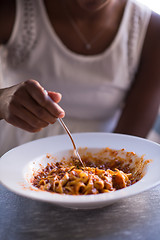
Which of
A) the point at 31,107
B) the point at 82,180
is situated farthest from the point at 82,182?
the point at 31,107

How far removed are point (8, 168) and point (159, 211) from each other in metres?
0.50

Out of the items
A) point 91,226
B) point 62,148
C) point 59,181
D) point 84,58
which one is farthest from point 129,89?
point 91,226

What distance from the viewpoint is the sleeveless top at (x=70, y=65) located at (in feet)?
5.70

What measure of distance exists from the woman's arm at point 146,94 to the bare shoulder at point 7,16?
34.2 inches

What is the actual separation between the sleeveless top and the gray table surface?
0.90 meters

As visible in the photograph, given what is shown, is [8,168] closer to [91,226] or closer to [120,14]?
[91,226]

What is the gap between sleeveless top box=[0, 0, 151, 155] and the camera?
1.74 m

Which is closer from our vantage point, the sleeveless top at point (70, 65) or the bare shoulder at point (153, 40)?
the sleeveless top at point (70, 65)

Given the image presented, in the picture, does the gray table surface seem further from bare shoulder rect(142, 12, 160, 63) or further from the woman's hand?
bare shoulder rect(142, 12, 160, 63)

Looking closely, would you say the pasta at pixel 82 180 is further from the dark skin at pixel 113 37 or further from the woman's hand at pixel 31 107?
the dark skin at pixel 113 37

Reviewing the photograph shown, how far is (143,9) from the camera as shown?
1890 millimetres

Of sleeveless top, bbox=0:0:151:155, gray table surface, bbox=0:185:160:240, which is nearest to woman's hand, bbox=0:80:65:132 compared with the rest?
gray table surface, bbox=0:185:160:240

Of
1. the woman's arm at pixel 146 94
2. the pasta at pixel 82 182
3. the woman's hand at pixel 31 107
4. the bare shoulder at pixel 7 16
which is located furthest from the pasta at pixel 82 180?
the bare shoulder at pixel 7 16

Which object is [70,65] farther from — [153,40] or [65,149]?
[65,149]
